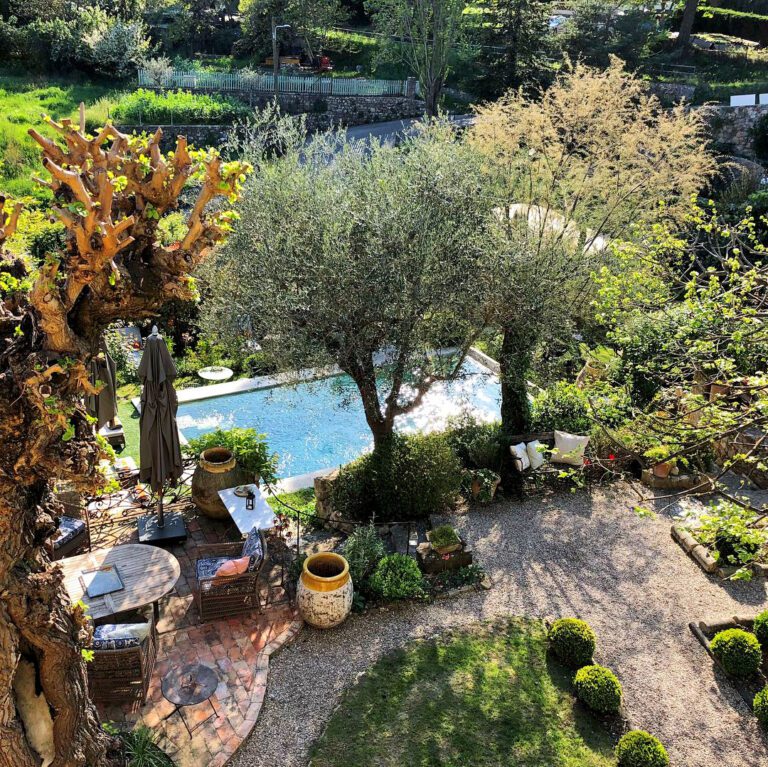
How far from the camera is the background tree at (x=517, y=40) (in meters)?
30.8

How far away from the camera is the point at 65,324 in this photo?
15.3ft

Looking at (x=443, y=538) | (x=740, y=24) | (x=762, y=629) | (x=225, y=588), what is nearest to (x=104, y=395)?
(x=225, y=588)

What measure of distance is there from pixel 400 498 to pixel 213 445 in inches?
124

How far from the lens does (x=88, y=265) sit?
4.50m

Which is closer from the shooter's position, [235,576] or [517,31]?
[235,576]

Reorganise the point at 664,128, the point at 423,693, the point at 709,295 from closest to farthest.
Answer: the point at 423,693
the point at 709,295
the point at 664,128

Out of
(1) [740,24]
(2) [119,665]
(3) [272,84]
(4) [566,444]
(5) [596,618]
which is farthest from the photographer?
(1) [740,24]

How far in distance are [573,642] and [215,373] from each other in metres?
10.7

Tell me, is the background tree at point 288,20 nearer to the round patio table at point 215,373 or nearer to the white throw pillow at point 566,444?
the round patio table at point 215,373

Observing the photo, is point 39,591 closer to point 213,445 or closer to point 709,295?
point 213,445

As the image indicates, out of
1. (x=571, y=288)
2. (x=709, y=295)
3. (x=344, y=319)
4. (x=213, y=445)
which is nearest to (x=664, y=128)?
(x=571, y=288)

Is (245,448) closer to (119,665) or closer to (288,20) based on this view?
(119,665)

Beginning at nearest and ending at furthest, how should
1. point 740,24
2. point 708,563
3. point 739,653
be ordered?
1. point 739,653
2. point 708,563
3. point 740,24

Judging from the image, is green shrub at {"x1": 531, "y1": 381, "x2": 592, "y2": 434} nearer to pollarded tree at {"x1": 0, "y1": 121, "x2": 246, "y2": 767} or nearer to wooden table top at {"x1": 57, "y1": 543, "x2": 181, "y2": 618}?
wooden table top at {"x1": 57, "y1": 543, "x2": 181, "y2": 618}
